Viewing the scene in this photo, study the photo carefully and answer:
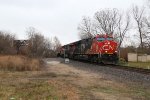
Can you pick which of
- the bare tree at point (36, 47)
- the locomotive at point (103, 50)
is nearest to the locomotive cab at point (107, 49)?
the locomotive at point (103, 50)

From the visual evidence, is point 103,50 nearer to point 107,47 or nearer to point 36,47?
point 107,47

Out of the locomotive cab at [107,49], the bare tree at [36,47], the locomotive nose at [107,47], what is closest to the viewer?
the locomotive cab at [107,49]

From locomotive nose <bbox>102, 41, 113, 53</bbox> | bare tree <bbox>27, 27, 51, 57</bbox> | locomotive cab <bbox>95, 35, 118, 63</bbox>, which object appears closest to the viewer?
locomotive cab <bbox>95, 35, 118, 63</bbox>

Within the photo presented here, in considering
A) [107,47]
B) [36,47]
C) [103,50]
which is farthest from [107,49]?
[36,47]

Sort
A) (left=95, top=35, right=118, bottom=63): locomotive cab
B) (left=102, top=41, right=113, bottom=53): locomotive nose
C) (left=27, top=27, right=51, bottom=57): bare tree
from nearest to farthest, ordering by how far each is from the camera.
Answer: (left=95, top=35, right=118, bottom=63): locomotive cab < (left=102, top=41, right=113, bottom=53): locomotive nose < (left=27, top=27, right=51, bottom=57): bare tree

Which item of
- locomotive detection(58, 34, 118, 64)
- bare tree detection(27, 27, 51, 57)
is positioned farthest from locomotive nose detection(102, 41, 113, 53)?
bare tree detection(27, 27, 51, 57)

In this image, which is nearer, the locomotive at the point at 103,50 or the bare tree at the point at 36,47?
the locomotive at the point at 103,50

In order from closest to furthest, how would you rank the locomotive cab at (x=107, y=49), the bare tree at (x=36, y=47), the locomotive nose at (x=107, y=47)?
the locomotive cab at (x=107, y=49) < the locomotive nose at (x=107, y=47) < the bare tree at (x=36, y=47)

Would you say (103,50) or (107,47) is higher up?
(107,47)

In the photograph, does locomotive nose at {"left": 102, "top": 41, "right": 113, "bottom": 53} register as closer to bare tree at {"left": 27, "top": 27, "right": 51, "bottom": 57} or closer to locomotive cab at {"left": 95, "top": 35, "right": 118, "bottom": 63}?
locomotive cab at {"left": 95, "top": 35, "right": 118, "bottom": 63}

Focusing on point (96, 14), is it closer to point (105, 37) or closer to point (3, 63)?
point (105, 37)

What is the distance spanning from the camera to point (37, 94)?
1230cm

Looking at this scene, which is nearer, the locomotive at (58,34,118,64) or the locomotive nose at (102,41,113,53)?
the locomotive at (58,34,118,64)

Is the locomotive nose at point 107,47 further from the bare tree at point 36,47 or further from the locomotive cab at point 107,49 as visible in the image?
the bare tree at point 36,47
